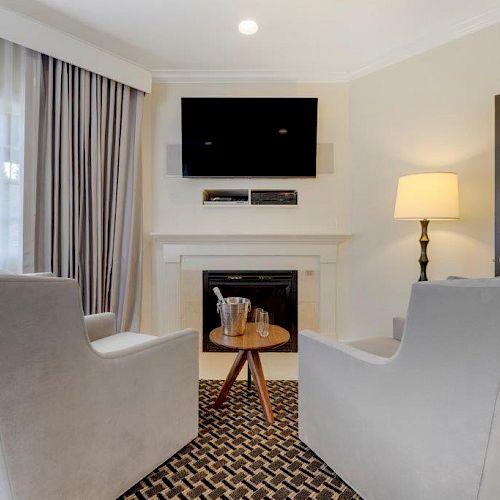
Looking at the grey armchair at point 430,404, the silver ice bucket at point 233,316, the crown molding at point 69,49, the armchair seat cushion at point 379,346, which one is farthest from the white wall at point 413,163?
the crown molding at point 69,49

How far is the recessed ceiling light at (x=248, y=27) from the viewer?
2.34 meters

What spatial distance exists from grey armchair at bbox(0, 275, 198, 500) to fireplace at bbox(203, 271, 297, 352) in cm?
153

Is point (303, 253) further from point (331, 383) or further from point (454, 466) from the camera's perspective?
point (454, 466)

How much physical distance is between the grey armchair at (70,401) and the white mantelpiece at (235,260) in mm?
1546

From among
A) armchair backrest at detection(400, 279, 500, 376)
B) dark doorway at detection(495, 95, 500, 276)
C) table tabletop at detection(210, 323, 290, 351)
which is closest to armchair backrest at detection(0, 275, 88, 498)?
table tabletop at detection(210, 323, 290, 351)

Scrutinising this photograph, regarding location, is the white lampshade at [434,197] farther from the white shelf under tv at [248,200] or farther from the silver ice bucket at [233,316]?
the silver ice bucket at [233,316]

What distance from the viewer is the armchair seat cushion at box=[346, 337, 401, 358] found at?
1.83 meters

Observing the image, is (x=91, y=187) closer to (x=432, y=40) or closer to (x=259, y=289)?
(x=259, y=289)

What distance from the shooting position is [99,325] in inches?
79.4

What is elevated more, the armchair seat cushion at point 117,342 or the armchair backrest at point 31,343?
the armchair backrest at point 31,343

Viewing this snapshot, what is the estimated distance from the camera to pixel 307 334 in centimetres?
167

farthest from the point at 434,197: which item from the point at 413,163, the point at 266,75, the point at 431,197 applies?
the point at 266,75

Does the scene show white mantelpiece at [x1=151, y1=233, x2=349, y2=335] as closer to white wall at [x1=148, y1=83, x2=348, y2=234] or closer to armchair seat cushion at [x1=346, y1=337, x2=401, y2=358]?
white wall at [x1=148, y1=83, x2=348, y2=234]

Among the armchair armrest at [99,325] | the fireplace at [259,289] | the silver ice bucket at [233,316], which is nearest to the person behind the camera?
the armchair armrest at [99,325]
